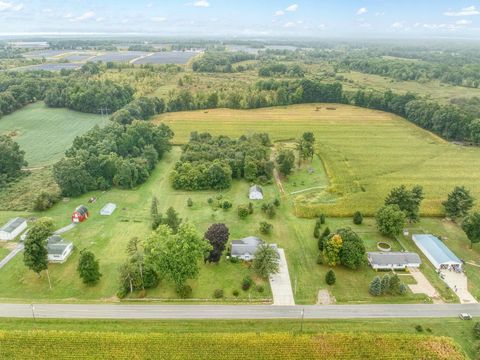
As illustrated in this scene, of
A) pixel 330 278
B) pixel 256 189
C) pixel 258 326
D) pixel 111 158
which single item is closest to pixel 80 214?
pixel 111 158

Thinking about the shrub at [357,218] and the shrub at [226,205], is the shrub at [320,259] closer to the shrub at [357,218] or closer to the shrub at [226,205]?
the shrub at [357,218]

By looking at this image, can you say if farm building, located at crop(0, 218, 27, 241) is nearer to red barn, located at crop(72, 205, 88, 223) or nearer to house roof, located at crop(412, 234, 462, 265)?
red barn, located at crop(72, 205, 88, 223)

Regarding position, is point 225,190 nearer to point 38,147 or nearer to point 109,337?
point 109,337

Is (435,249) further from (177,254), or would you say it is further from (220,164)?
(220,164)

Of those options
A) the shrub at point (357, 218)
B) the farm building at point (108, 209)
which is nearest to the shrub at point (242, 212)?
the shrub at point (357, 218)

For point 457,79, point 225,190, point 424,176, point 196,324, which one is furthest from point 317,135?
point 457,79

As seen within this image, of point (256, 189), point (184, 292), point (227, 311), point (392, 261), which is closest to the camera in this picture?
point (227, 311)
